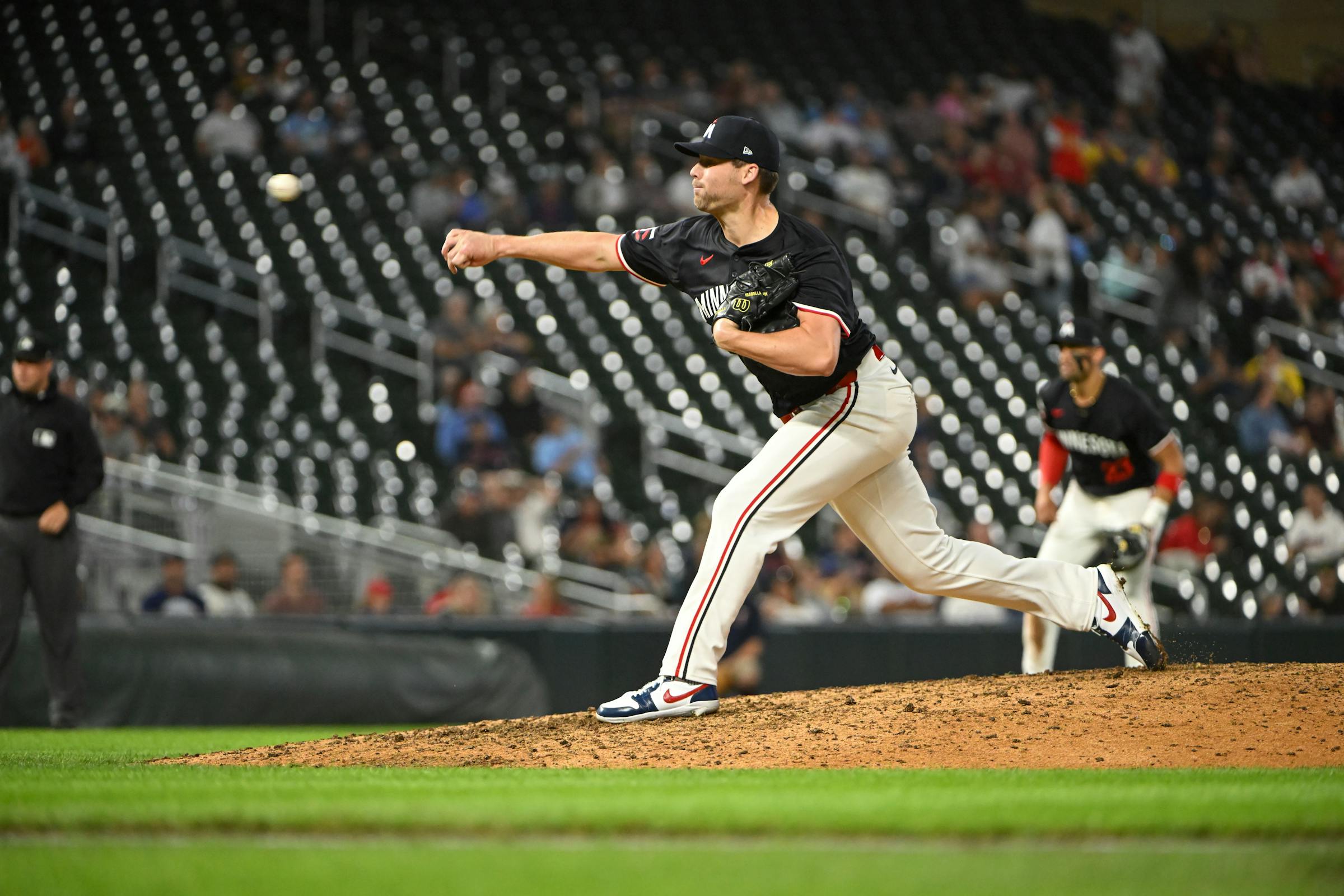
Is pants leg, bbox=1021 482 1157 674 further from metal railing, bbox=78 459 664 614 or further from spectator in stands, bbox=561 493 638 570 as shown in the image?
spectator in stands, bbox=561 493 638 570

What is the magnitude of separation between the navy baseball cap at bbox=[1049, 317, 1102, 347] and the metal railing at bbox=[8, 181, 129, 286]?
30.4ft

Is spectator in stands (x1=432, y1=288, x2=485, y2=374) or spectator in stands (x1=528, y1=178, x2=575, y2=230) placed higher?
spectator in stands (x1=528, y1=178, x2=575, y2=230)

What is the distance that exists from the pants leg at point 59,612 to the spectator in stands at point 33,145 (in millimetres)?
7590

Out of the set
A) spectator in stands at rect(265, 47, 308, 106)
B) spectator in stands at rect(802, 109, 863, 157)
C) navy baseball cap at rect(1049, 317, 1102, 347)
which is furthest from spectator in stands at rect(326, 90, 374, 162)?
navy baseball cap at rect(1049, 317, 1102, 347)

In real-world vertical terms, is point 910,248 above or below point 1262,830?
above

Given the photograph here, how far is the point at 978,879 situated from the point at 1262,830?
2.86 ft

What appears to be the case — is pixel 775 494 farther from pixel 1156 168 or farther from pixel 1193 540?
pixel 1156 168

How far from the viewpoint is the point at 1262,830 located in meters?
3.11

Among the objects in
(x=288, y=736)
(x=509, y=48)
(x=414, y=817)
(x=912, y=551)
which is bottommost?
(x=288, y=736)

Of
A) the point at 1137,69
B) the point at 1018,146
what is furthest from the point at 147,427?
the point at 1137,69

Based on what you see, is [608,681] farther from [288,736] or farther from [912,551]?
[912,551]

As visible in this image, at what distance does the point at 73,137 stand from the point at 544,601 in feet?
24.3

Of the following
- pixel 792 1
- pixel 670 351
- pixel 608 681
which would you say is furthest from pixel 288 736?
pixel 792 1

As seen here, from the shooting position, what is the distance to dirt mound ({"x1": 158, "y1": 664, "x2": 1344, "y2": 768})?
4.87 metres
